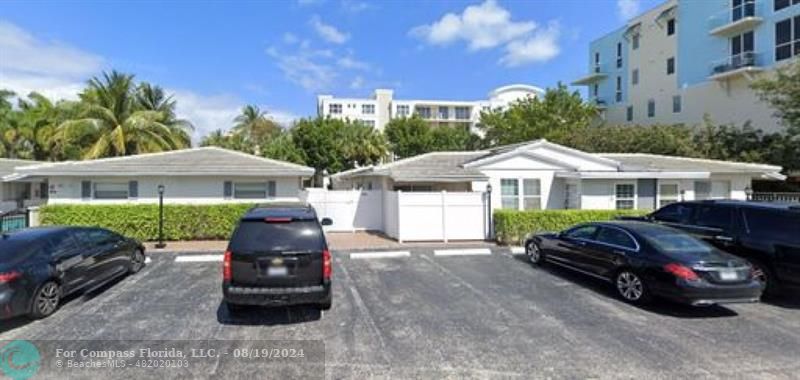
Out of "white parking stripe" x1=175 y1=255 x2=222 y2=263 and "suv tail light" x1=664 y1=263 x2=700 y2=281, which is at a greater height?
"suv tail light" x1=664 y1=263 x2=700 y2=281

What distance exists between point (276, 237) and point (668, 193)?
679 inches

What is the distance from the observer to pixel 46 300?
7273mm

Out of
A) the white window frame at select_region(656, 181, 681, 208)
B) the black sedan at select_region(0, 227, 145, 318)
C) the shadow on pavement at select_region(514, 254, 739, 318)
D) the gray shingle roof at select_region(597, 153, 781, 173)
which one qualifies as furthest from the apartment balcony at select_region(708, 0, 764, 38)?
the black sedan at select_region(0, 227, 145, 318)

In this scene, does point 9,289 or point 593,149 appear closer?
point 9,289

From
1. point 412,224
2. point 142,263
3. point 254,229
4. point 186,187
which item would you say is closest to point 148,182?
point 186,187

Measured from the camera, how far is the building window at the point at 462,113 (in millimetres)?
75688

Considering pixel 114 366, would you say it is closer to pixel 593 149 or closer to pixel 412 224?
pixel 412 224

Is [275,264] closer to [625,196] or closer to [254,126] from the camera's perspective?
[625,196]

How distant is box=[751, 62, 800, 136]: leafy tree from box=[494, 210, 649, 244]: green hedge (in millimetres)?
13979

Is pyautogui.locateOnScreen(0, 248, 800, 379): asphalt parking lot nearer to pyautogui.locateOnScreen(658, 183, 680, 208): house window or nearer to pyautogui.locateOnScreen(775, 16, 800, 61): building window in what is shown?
pyautogui.locateOnScreen(658, 183, 680, 208): house window

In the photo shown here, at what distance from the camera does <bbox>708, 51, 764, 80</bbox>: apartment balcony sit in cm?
2928

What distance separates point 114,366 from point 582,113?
3930 cm

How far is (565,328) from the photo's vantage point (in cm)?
680

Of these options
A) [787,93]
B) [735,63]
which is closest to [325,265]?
[787,93]
